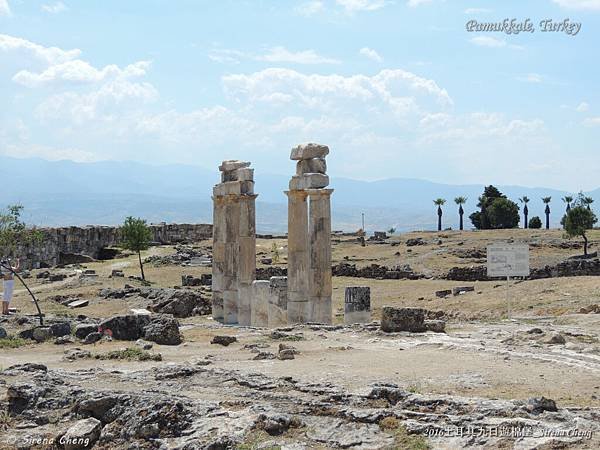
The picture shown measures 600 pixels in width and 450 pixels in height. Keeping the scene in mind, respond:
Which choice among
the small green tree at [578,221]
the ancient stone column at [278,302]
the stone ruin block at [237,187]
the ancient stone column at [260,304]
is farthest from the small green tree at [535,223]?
the ancient stone column at [278,302]

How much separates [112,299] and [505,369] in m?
25.3

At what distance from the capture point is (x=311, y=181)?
27.5 meters

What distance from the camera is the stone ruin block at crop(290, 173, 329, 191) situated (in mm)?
27438

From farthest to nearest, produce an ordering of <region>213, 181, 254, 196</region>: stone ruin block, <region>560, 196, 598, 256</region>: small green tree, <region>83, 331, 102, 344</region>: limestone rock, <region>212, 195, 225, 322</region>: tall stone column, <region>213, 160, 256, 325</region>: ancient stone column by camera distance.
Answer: <region>560, 196, 598, 256</region>: small green tree, <region>212, 195, 225, 322</region>: tall stone column, <region>213, 181, 254, 196</region>: stone ruin block, <region>213, 160, 256, 325</region>: ancient stone column, <region>83, 331, 102, 344</region>: limestone rock

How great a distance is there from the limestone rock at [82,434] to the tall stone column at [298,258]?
15292 millimetres

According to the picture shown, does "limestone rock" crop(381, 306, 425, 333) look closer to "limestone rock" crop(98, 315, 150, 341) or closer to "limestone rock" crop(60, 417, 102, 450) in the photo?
"limestone rock" crop(98, 315, 150, 341)

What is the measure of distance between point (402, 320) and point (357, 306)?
6475mm

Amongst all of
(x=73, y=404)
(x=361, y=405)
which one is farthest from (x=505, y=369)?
(x=73, y=404)

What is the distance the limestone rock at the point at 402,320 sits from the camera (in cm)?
2141

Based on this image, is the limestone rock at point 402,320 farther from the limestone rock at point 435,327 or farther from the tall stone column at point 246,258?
the tall stone column at point 246,258

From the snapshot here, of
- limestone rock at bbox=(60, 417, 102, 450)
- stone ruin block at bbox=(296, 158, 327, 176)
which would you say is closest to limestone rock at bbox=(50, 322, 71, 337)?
stone ruin block at bbox=(296, 158, 327, 176)

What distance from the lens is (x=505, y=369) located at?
1553 cm

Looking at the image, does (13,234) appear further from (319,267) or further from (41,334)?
(41,334)

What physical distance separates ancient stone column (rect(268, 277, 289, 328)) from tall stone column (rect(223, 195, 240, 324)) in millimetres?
3500
